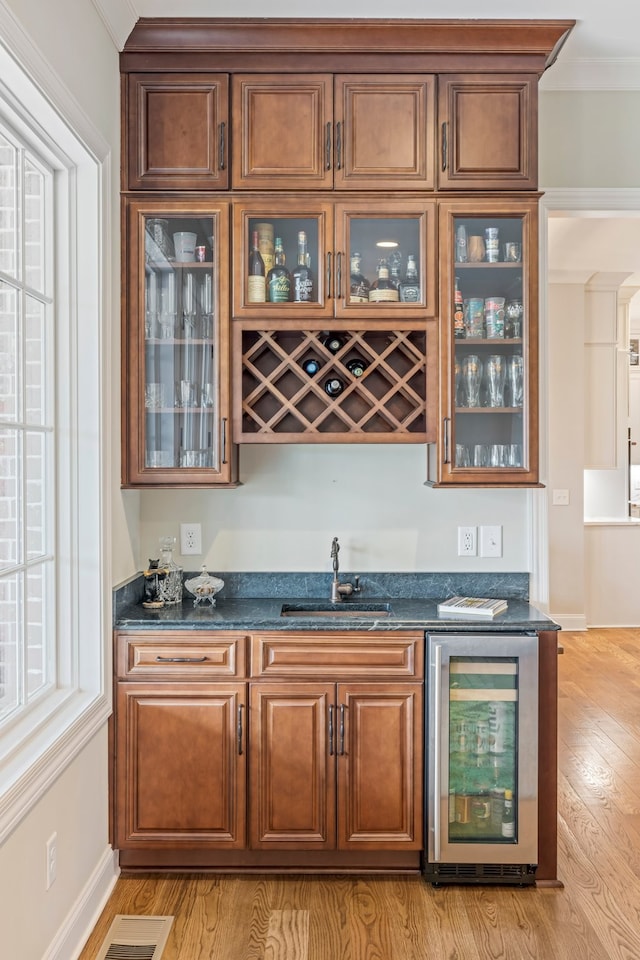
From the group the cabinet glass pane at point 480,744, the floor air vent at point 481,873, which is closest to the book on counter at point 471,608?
the cabinet glass pane at point 480,744

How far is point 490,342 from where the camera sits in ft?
8.62

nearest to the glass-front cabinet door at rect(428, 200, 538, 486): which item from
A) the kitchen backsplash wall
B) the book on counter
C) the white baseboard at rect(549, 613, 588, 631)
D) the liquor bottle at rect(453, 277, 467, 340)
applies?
the liquor bottle at rect(453, 277, 467, 340)

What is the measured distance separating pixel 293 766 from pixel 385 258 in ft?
5.97

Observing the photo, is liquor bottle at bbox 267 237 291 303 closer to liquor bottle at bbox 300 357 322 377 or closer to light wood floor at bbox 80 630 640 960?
liquor bottle at bbox 300 357 322 377

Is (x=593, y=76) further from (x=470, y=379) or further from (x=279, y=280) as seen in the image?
(x=279, y=280)

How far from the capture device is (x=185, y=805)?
246 centimetres

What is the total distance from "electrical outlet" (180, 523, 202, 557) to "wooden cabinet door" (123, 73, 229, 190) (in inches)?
50.5

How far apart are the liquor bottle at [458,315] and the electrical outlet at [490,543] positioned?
0.82 meters

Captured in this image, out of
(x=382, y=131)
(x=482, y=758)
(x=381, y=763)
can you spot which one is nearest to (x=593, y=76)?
(x=382, y=131)

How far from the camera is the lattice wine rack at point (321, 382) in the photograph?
2.63 m

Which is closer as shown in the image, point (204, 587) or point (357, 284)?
point (357, 284)

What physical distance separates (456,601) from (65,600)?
53.7 inches

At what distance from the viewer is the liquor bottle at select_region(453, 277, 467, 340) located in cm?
261

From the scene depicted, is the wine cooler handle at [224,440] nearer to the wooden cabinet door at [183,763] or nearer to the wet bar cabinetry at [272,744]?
the wet bar cabinetry at [272,744]
